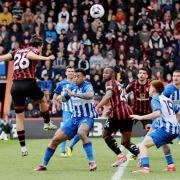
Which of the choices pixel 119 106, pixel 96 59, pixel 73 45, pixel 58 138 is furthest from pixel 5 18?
pixel 58 138

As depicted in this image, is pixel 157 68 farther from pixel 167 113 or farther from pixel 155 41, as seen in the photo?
pixel 167 113

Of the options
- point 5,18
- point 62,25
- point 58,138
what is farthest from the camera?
point 5,18

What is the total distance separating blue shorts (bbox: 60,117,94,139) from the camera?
13.2 meters

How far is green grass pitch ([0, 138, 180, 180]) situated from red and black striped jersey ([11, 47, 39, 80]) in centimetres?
173

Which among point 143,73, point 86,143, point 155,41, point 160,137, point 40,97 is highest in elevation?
point 155,41

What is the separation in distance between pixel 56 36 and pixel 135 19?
129 inches

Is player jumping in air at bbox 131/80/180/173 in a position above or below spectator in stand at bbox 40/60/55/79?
below

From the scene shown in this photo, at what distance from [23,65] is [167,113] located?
10.7ft

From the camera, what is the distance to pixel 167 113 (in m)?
12.5

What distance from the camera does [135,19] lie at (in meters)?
28.8

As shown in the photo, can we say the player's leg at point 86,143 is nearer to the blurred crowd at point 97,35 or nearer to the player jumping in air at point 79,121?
the player jumping in air at point 79,121

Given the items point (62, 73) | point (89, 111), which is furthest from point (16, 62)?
point (62, 73)

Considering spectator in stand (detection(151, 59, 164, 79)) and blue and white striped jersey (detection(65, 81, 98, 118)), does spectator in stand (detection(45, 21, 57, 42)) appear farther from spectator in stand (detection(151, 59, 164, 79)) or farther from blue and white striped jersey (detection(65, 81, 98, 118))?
blue and white striped jersey (detection(65, 81, 98, 118))

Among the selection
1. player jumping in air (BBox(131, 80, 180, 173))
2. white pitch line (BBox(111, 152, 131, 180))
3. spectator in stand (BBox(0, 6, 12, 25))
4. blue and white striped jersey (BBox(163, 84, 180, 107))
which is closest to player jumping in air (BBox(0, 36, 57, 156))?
white pitch line (BBox(111, 152, 131, 180))
